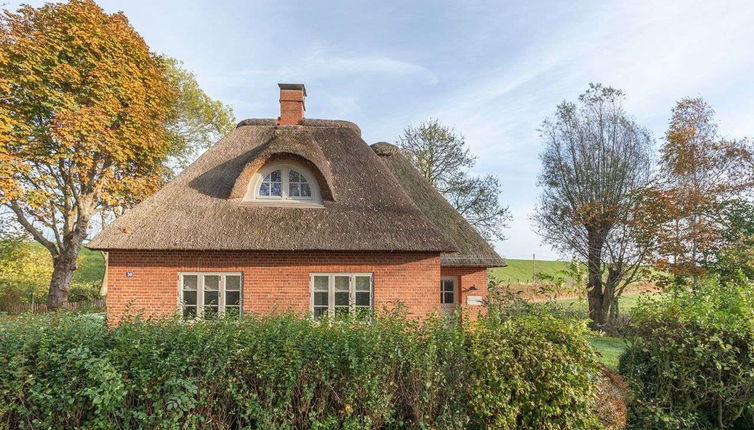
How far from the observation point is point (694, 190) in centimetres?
1448

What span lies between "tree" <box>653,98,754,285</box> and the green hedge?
Result: 1323cm

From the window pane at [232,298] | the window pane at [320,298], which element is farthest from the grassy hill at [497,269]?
the window pane at [232,298]

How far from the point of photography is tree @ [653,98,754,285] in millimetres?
14092

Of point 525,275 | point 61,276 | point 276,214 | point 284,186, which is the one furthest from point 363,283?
point 525,275

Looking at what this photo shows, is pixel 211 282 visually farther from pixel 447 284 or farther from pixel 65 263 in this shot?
pixel 65 263

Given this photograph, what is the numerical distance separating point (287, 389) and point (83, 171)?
50.5 ft

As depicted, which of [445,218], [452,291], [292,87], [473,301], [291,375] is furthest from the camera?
[292,87]

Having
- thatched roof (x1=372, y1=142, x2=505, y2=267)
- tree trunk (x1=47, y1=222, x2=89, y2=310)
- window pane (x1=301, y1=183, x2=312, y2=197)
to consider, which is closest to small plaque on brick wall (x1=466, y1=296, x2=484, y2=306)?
thatched roof (x1=372, y1=142, x2=505, y2=267)

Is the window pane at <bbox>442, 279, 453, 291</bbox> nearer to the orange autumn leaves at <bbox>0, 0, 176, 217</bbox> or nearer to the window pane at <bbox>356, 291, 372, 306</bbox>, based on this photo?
the window pane at <bbox>356, 291, 372, 306</bbox>

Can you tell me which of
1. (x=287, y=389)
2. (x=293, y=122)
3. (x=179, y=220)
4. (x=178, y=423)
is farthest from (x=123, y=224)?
(x=287, y=389)

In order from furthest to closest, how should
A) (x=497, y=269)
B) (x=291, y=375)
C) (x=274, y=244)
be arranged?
(x=497, y=269) < (x=274, y=244) < (x=291, y=375)

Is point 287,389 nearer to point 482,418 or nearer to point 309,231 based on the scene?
point 482,418

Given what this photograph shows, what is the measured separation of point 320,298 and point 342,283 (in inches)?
25.8

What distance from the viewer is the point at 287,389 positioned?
4.02 m
